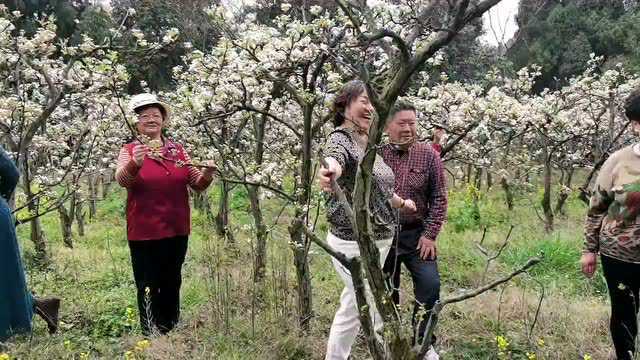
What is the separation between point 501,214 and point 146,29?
11338 mm

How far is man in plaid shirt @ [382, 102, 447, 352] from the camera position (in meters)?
3.04

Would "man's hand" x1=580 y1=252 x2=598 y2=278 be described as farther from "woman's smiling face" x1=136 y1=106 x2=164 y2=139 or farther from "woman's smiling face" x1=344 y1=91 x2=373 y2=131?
"woman's smiling face" x1=136 y1=106 x2=164 y2=139

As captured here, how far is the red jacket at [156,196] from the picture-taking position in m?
3.27

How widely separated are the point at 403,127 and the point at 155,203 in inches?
54.8

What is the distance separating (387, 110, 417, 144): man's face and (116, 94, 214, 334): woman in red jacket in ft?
3.20

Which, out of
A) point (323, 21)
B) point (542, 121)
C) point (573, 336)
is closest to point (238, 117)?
point (323, 21)

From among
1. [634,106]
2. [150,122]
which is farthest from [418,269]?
[150,122]

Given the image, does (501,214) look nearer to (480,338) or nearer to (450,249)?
(450,249)

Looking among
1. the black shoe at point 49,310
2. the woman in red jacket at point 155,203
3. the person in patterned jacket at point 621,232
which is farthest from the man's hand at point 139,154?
the person in patterned jacket at point 621,232

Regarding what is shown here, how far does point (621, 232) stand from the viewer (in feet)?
8.97

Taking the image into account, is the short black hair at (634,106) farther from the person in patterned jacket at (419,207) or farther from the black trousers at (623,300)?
the person in patterned jacket at (419,207)

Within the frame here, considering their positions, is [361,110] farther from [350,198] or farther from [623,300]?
[623,300]

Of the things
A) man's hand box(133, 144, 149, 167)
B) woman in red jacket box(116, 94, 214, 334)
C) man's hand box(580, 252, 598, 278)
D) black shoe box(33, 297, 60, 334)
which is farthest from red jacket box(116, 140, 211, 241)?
man's hand box(580, 252, 598, 278)

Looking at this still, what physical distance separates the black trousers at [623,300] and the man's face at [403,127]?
1070 mm
